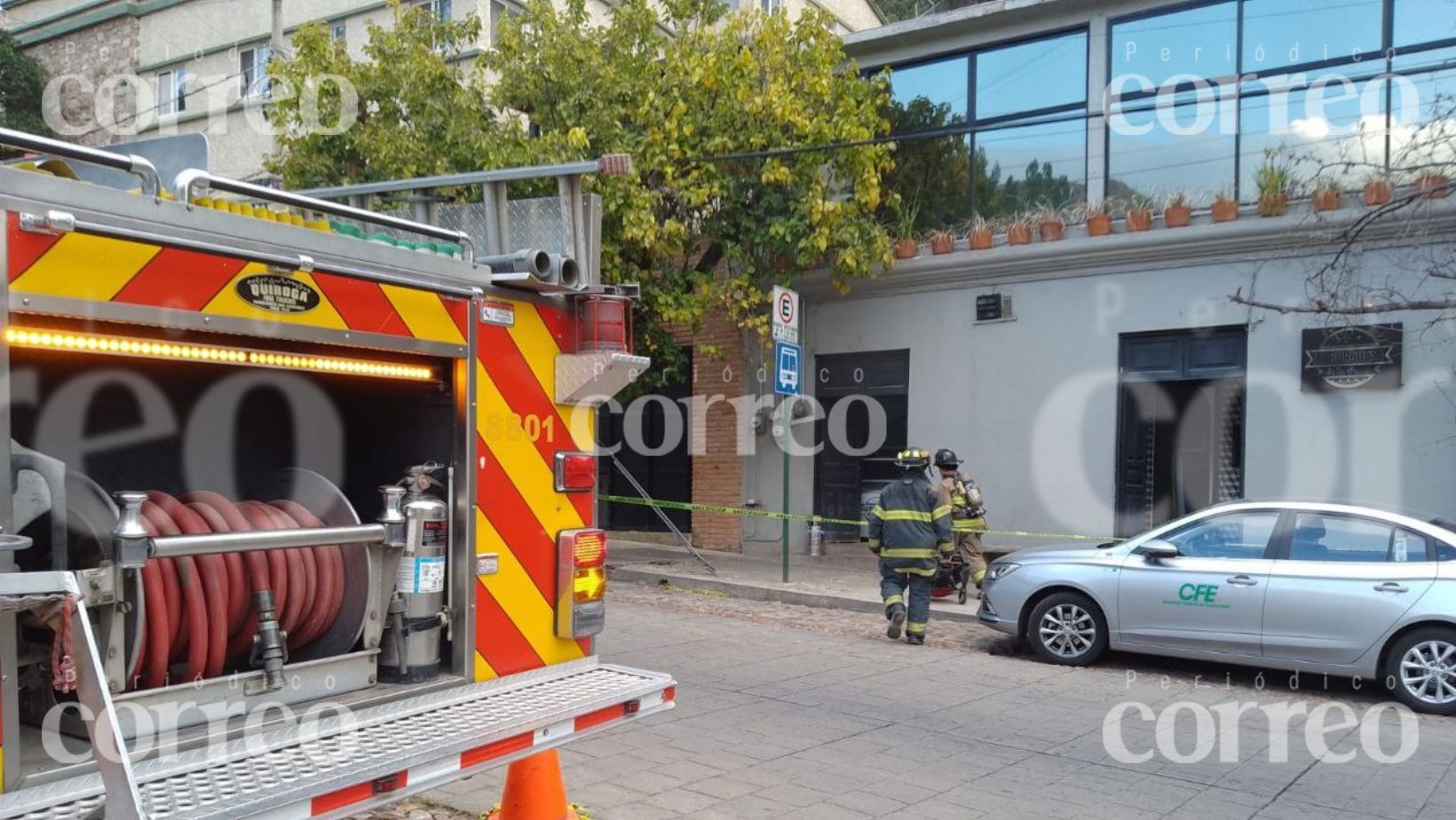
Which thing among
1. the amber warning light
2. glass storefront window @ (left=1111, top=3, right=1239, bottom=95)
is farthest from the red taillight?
glass storefront window @ (left=1111, top=3, right=1239, bottom=95)

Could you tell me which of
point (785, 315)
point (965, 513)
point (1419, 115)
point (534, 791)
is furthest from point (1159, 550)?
point (1419, 115)

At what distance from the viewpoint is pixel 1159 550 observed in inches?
357

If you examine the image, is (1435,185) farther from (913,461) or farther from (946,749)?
(946,749)

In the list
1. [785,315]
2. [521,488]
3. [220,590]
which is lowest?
[220,590]

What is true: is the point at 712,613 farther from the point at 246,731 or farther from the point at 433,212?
the point at 246,731

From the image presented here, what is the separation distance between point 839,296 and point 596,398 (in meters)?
11.9

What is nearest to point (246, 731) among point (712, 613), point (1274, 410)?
point (712, 613)

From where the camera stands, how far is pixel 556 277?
158 inches

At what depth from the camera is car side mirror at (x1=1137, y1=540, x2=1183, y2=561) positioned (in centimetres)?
902

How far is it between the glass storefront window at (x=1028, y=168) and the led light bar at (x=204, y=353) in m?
12.1

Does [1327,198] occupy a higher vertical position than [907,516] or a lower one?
higher

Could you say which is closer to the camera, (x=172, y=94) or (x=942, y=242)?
(x=942, y=242)

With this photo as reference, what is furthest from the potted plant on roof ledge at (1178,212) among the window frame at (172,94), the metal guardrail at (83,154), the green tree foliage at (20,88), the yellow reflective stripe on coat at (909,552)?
the green tree foliage at (20,88)

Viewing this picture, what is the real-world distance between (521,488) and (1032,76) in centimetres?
1279
